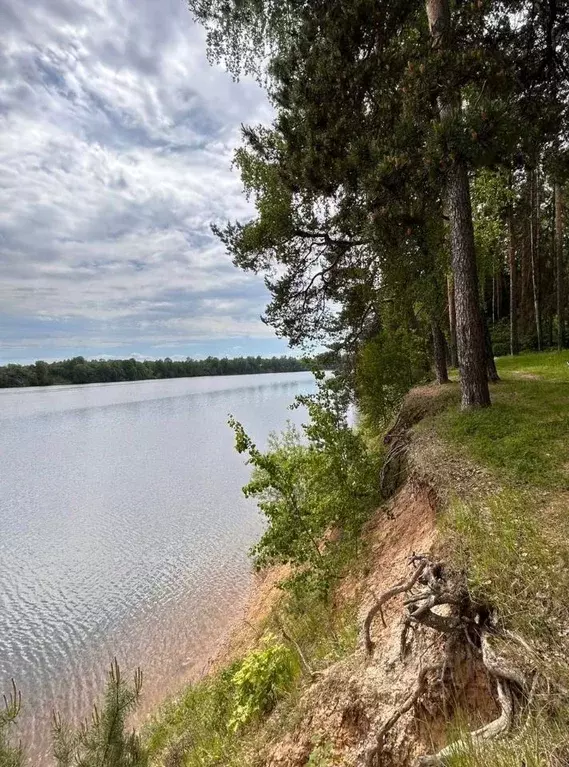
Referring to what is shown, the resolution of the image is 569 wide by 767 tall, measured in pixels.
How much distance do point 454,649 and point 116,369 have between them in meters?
132

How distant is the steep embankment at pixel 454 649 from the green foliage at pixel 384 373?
7.20 m

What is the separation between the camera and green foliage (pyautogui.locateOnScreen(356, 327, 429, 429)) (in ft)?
→ 45.3

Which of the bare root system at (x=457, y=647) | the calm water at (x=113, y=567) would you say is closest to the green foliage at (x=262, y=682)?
the bare root system at (x=457, y=647)

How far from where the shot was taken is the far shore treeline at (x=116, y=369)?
111 m

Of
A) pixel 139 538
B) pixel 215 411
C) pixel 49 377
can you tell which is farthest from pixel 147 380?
pixel 139 538

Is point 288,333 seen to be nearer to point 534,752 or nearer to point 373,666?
point 373,666

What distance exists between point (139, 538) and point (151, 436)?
840 inches

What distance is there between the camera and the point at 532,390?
386 inches

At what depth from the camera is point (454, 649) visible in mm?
3225

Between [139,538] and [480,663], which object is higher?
[480,663]

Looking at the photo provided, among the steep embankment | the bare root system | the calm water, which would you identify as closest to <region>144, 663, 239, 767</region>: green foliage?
the steep embankment

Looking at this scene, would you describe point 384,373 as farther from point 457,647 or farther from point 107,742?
point 107,742

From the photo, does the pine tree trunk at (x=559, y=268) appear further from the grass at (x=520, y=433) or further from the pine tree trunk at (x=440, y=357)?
the grass at (x=520, y=433)

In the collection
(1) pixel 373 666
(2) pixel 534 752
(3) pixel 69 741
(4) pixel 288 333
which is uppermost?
(4) pixel 288 333
